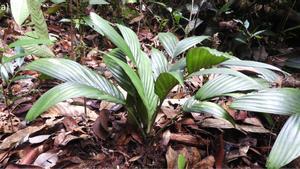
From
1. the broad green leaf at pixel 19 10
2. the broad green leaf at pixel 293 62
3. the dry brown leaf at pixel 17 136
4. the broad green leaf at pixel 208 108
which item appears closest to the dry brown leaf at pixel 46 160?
the dry brown leaf at pixel 17 136

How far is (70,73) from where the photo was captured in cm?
125

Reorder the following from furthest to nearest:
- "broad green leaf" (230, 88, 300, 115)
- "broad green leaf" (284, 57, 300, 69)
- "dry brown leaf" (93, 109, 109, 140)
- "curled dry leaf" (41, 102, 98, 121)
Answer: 1. "broad green leaf" (284, 57, 300, 69)
2. "curled dry leaf" (41, 102, 98, 121)
3. "dry brown leaf" (93, 109, 109, 140)
4. "broad green leaf" (230, 88, 300, 115)

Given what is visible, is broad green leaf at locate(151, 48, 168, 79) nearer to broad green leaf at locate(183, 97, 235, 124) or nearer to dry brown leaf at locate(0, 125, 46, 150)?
broad green leaf at locate(183, 97, 235, 124)

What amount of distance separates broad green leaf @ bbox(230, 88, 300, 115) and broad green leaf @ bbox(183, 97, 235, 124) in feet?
0.15

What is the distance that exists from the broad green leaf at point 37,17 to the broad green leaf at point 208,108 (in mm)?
669

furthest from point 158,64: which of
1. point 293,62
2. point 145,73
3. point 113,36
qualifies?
point 293,62

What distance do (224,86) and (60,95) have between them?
1.93 feet

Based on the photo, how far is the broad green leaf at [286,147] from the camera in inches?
39.6

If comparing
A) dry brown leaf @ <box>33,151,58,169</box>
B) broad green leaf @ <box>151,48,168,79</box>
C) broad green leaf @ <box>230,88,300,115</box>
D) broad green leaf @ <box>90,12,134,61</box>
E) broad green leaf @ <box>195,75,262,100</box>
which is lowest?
dry brown leaf @ <box>33,151,58,169</box>

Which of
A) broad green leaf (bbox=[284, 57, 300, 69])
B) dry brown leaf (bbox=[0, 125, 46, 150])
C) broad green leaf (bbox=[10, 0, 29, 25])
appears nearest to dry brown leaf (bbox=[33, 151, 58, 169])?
dry brown leaf (bbox=[0, 125, 46, 150])

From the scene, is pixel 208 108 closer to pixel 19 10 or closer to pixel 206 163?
pixel 206 163

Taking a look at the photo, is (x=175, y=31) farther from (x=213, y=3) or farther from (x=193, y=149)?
(x=193, y=149)

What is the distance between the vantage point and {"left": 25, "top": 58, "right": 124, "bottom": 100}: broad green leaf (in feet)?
3.93

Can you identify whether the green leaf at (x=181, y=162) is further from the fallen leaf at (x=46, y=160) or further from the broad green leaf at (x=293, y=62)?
the broad green leaf at (x=293, y=62)
